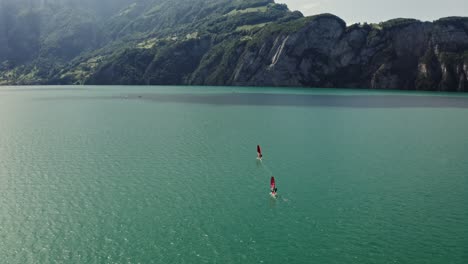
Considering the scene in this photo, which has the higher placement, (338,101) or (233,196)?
(233,196)

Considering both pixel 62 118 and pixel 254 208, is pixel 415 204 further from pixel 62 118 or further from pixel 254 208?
pixel 62 118

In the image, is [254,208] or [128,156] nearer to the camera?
[254,208]

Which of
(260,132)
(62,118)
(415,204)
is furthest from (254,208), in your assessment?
(62,118)

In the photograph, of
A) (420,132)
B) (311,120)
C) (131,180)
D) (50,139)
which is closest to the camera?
(131,180)

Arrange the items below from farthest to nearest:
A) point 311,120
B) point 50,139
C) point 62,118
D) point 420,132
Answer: point 62,118 < point 311,120 < point 420,132 < point 50,139

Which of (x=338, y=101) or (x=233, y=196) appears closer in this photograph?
(x=233, y=196)

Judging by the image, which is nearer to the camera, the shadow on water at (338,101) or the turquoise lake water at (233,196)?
the turquoise lake water at (233,196)

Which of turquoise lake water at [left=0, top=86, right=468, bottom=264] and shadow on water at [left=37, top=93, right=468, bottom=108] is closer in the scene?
turquoise lake water at [left=0, top=86, right=468, bottom=264]
